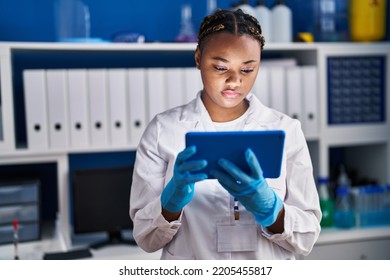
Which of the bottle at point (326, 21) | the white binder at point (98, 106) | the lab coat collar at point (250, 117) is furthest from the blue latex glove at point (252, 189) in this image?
the bottle at point (326, 21)

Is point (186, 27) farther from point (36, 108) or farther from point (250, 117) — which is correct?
point (250, 117)

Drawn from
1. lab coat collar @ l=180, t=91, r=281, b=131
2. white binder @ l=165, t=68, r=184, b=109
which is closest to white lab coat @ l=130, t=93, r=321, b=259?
lab coat collar @ l=180, t=91, r=281, b=131

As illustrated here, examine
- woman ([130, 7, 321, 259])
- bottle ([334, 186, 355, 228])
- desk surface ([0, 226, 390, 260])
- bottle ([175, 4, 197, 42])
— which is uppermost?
bottle ([175, 4, 197, 42])

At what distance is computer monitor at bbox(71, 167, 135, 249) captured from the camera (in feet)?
5.58

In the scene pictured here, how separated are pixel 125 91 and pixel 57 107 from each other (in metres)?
0.21

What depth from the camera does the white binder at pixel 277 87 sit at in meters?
1.65

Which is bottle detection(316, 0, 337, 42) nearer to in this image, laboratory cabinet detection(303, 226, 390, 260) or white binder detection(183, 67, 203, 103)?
white binder detection(183, 67, 203, 103)

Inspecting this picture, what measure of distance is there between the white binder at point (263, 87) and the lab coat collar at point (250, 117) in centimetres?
61

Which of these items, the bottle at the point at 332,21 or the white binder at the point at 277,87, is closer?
the white binder at the point at 277,87

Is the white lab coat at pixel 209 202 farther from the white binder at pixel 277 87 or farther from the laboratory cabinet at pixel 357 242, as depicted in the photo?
the white binder at pixel 277 87

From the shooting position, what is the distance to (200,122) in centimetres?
101

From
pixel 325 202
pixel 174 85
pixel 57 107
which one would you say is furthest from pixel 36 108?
pixel 325 202

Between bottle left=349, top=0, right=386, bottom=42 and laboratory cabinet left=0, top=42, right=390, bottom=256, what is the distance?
0.05m

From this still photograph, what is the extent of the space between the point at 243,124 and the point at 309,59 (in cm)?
84
